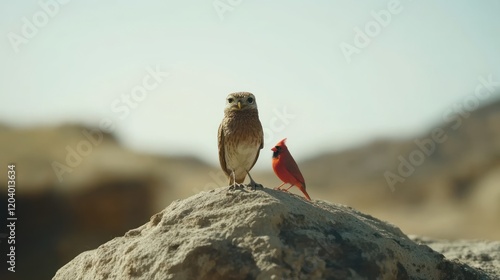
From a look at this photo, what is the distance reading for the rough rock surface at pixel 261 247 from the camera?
399 centimetres

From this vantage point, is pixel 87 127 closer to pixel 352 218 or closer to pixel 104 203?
pixel 104 203

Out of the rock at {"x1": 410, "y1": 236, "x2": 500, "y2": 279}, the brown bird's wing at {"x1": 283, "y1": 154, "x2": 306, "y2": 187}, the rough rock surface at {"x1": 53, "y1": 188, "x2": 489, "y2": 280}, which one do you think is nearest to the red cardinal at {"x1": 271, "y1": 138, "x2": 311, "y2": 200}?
the brown bird's wing at {"x1": 283, "y1": 154, "x2": 306, "y2": 187}

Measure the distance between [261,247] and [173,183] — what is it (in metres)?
11.8

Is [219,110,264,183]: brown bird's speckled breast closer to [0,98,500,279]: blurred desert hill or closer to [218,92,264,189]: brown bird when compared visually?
[218,92,264,189]: brown bird

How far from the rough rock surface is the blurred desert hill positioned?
4.86 meters

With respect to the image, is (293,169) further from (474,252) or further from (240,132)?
(474,252)

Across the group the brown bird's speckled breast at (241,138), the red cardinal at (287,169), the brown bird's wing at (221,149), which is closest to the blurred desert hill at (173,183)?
the brown bird's wing at (221,149)

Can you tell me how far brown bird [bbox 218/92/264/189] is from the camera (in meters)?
5.79

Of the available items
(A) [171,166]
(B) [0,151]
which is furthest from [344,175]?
(B) [0,151]

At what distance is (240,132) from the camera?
5.82 meters

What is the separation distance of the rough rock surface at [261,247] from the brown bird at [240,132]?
1187mm

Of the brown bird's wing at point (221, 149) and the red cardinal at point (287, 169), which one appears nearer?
the red cardinal at point (287, 169)

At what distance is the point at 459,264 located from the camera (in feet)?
16.0

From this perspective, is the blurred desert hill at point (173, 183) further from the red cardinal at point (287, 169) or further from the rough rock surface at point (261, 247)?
the rough rock surface at point (261, 247)
